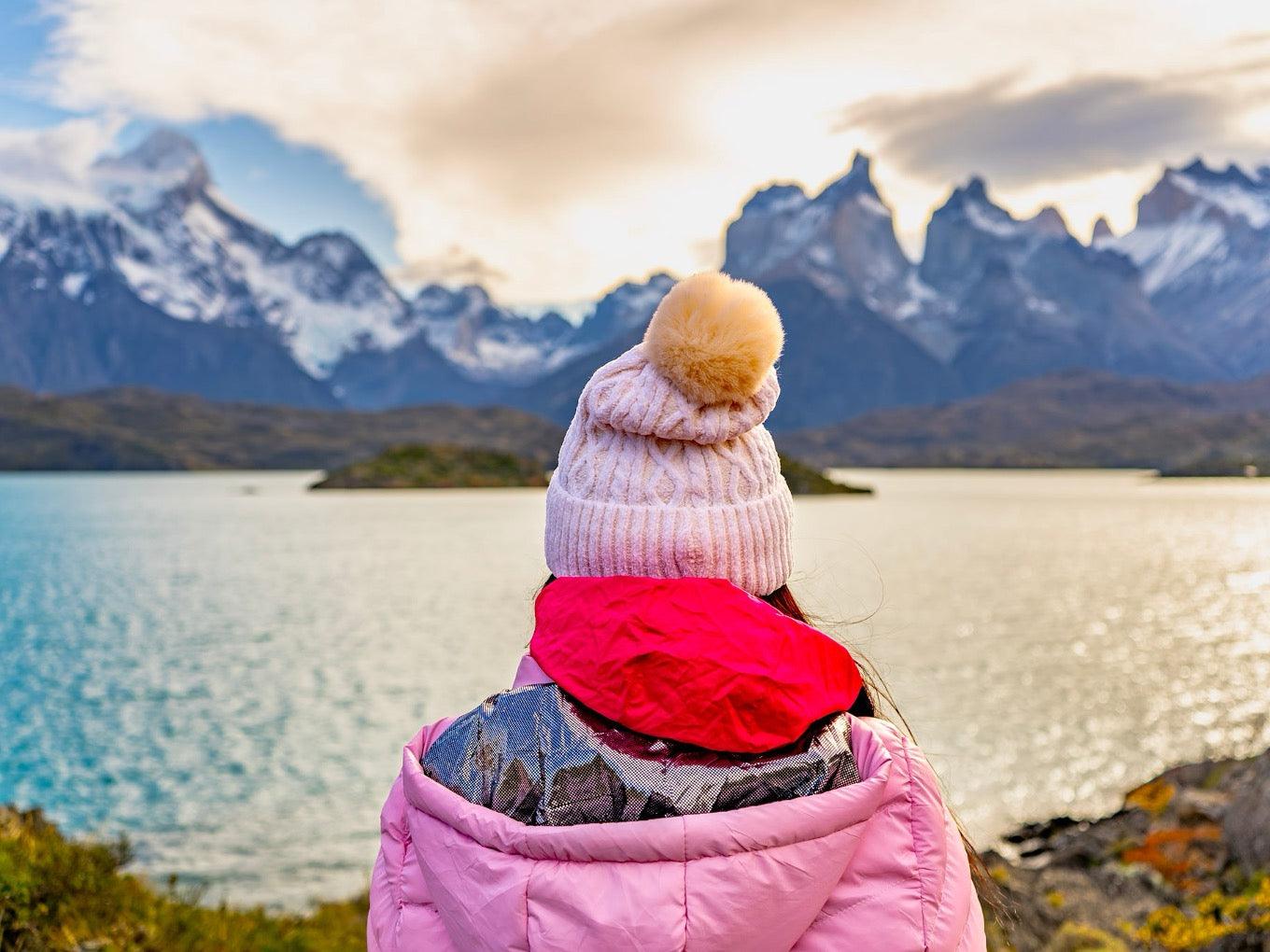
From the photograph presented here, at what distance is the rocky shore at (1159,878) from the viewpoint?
9.86 metres

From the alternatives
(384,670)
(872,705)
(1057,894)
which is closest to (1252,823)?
(1057,894)

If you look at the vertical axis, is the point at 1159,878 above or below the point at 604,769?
below

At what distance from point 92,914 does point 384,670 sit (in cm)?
2894

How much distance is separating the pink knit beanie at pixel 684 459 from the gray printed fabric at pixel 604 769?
1.67ft

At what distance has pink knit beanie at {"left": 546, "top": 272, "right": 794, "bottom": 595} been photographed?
2867 millimetres

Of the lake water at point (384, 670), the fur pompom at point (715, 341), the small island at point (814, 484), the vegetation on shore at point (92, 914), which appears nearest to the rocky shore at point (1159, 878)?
the lake water at point (384, 670)

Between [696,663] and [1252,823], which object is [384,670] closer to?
[1252,823]

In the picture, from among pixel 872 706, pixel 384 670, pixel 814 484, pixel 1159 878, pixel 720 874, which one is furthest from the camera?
pixel 814 484

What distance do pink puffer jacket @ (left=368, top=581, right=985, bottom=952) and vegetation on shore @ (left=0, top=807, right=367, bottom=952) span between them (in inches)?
199

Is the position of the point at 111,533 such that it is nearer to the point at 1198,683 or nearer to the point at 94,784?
the point at 94,784

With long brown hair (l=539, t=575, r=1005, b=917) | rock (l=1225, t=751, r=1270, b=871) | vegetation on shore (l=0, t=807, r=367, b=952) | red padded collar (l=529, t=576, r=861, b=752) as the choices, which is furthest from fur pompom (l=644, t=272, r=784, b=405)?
rock (l=1225, t=751, r=1270, b=871)

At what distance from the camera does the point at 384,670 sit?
35.2 meters

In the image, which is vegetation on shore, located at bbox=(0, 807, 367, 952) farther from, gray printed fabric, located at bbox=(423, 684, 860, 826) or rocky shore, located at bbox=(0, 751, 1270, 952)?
gray printed fabric, located at bbox=(423, 684, 860, 826)

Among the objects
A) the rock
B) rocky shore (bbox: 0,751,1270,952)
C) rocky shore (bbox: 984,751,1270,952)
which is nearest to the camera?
rocky shore (bbox: 0,751,1270,952)
